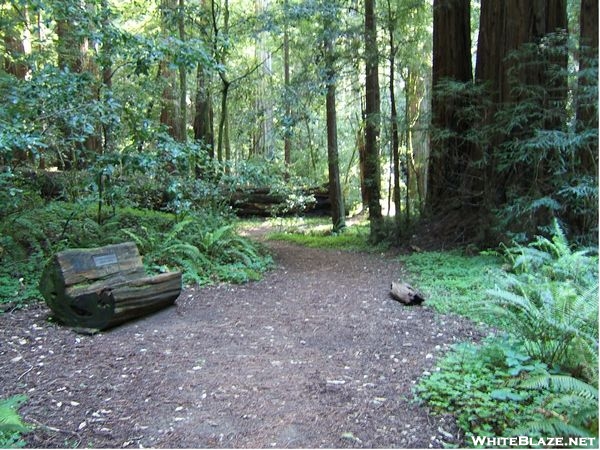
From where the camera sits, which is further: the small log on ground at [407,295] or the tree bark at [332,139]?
the tree bark at [332,139]

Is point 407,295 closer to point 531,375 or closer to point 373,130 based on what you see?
point 531,375

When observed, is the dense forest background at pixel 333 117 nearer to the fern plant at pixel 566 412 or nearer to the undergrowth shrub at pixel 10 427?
the undergrowth shrub at pixel 10 427

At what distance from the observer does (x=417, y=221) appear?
10.4 meters

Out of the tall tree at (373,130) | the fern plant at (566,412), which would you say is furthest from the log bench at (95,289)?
the tall tree at (373,130)

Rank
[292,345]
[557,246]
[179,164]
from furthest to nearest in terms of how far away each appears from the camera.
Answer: [179,164] → [557,246] → [292,345]

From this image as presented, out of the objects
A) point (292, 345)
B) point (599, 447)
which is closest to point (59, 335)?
point (292, 345)

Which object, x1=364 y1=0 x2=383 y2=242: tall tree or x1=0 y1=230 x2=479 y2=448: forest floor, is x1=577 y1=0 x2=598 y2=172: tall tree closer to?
x1=0 y1=230 x2=479 y2=448: forest floor

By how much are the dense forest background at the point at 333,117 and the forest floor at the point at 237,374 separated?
7.69ft

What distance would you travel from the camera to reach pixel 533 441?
2486mm

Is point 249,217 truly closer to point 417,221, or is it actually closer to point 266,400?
point 417,221

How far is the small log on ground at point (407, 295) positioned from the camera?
5914 millimetres

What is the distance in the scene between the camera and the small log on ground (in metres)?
5.91

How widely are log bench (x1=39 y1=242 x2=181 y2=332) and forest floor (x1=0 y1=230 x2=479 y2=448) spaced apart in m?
0.17

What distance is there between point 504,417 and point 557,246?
12.1ft
